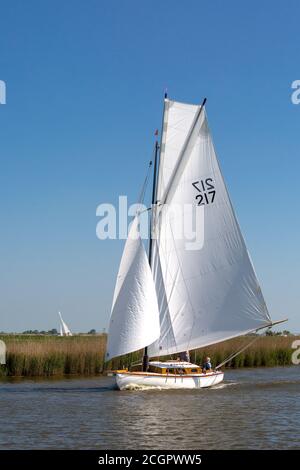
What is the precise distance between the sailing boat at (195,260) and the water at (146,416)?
123 inches

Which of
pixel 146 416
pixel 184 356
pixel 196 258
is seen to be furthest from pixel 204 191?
pixel 146 416

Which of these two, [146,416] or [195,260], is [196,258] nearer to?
[195,260]

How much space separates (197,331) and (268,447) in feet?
59.4

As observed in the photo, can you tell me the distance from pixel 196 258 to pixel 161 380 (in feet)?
24.5

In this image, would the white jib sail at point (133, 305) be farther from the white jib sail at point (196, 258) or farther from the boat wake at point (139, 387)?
the white jib sail at point (196, 258)

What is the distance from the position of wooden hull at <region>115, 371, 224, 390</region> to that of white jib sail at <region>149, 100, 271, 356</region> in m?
2.26

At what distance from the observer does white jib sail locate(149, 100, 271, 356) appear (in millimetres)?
38719

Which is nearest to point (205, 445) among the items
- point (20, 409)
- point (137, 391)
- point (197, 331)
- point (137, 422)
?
point (137, 422)

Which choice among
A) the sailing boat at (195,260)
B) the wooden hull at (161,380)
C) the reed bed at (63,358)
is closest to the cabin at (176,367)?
the sailing boat at (195,260)

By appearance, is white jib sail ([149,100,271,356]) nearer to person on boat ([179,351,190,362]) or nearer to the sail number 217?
the sail number 217

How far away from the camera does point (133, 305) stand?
35.3 meters

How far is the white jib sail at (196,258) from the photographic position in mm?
38719

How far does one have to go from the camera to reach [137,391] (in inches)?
1372
